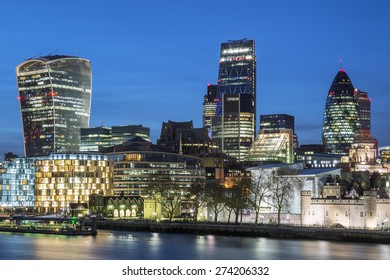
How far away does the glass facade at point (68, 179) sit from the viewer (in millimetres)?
173250

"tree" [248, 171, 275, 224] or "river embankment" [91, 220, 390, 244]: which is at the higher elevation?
"tree" [248, 171, 275, 224]

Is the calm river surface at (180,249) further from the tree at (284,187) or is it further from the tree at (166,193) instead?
the tree at (166,193)

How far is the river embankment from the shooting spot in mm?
92688

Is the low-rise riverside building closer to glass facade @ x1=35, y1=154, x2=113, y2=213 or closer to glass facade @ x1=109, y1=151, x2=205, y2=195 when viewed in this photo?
glass facade @ x1=109, y1=151, x2=205, y2=195

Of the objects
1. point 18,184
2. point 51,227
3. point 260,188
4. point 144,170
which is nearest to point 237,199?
point 260,188

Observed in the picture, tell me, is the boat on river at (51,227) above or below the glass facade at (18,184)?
below

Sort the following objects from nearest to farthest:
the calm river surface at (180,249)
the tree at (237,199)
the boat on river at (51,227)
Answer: the calm river surface at (180,249), the boat on river at (51,227), the tree at (237,199)

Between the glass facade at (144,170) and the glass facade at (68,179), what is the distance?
369 cm

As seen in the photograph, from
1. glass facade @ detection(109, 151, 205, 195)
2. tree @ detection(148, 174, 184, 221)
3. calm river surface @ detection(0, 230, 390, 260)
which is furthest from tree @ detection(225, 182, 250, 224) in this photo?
glass facade @ detection(109, 151, 205, 195)

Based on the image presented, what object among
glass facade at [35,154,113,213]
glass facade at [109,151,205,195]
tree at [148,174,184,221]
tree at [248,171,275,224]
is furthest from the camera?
glass facade at [109,151,205,195]

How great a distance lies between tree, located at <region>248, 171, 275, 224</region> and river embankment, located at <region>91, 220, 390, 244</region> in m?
10.0

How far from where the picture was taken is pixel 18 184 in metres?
186

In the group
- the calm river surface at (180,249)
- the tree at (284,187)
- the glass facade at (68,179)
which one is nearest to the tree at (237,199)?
the tree at (284,187)

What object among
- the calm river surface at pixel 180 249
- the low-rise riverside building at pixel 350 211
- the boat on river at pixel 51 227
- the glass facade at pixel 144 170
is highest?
the glass facade at pixel 144 170
